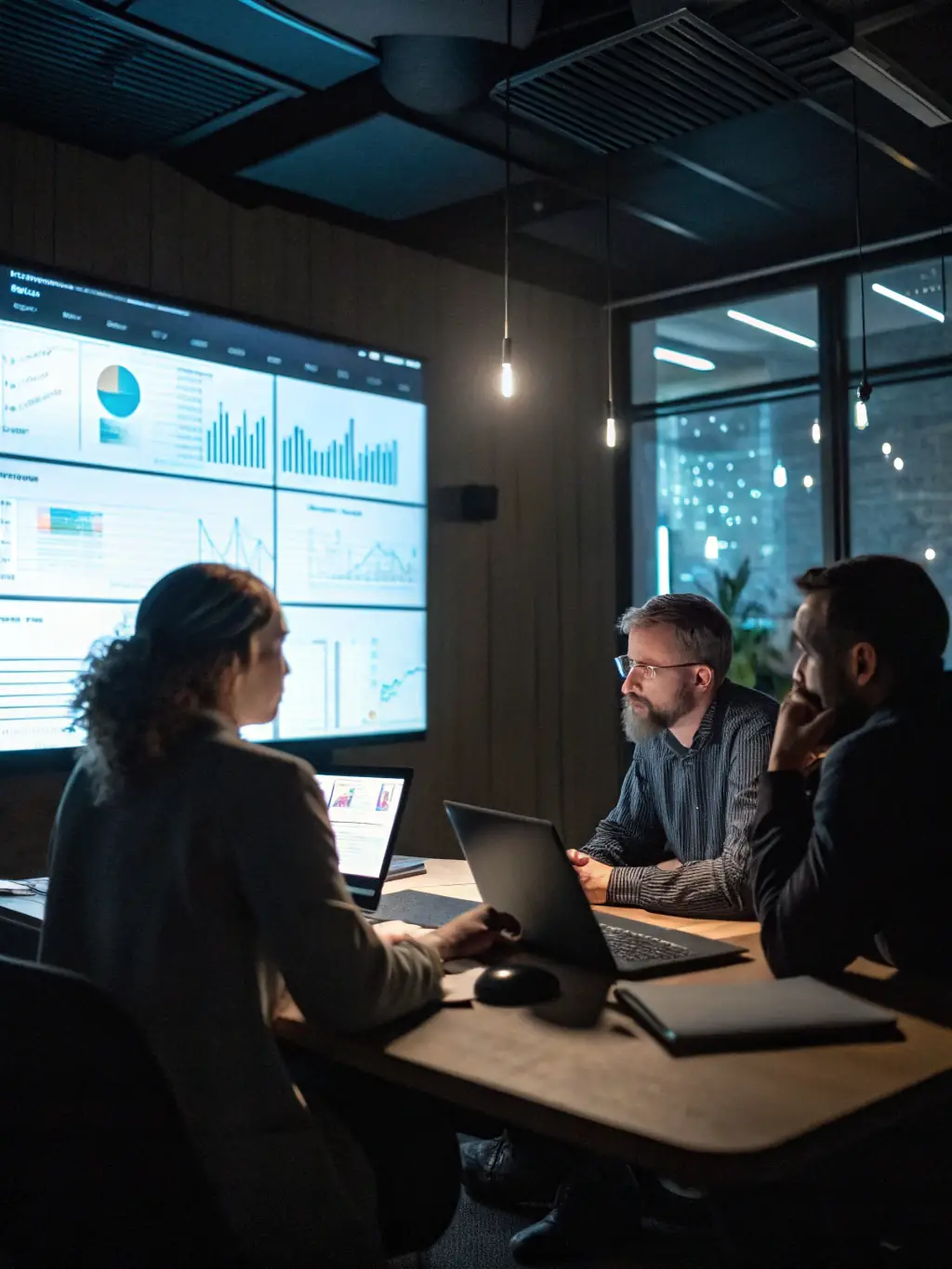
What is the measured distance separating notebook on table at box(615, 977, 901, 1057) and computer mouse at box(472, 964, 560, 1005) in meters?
0.11

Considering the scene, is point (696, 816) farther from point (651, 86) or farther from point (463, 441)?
point (463, 441)

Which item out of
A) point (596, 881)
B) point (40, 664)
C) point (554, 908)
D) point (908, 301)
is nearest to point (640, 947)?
point (554, 908)

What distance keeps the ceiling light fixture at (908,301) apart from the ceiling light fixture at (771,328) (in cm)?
32

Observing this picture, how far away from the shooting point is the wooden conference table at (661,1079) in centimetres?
116

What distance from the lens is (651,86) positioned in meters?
3.05

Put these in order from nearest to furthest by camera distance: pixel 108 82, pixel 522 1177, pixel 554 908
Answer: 1. pixel 554 908
2. pixel 522 1177
3. pixel 108 82

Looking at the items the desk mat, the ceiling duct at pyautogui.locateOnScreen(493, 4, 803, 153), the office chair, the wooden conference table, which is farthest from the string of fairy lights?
the office chair

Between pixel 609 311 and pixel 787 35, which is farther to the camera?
pixel 609 311

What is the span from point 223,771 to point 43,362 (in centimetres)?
227

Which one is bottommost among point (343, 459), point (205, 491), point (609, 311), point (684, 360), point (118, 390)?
point (205, 491)

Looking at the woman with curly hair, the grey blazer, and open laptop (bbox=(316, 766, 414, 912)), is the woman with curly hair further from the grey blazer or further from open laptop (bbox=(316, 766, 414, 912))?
open laptop (bbox=(316, 766, 414, 912))

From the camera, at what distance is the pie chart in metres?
3.51

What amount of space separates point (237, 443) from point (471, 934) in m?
2.37

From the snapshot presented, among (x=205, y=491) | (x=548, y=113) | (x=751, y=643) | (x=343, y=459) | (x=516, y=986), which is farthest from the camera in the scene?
(x=751, y=643)
